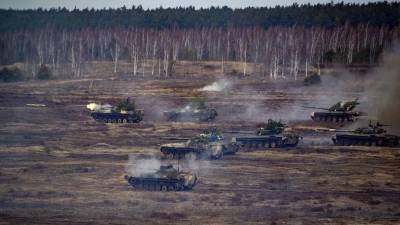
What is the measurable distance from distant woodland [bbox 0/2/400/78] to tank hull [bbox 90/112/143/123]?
108ft

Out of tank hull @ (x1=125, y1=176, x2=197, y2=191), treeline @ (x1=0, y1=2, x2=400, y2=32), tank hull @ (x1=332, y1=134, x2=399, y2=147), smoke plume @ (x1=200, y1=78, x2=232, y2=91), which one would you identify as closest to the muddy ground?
tank hull @ (x1=125, y1=176, x2=197, y2=191)

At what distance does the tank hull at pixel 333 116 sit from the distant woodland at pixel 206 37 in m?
29.6

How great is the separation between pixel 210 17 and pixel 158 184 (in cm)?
9313

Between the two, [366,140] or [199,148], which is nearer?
[199,148]

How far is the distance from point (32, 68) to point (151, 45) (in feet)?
59.9

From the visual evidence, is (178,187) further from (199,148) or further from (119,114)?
(119,114)

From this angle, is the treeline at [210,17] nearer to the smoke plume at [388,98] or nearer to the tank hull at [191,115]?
the smoke plume at [388,98]

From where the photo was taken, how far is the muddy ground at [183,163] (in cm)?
2283

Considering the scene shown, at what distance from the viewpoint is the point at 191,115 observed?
48.1 meters

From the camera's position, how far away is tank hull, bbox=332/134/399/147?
126 feet

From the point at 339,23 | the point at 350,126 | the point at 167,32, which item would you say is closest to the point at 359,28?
the point at 339,23

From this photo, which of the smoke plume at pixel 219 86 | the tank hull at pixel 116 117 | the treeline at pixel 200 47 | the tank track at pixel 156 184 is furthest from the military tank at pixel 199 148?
the treeline at pixel 200 47

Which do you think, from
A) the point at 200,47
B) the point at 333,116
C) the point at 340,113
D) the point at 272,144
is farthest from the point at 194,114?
the point at 200,47

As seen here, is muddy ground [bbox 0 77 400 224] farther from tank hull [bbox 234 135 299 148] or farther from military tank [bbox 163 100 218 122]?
military tank [bbox 163 100 218 122]
